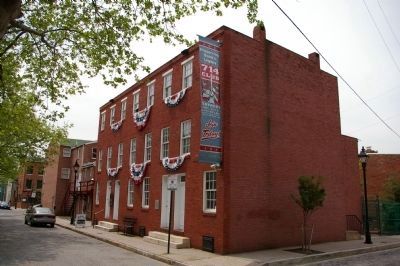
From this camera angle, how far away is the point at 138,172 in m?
24.0

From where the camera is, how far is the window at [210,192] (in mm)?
17297

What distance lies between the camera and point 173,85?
21797 mm

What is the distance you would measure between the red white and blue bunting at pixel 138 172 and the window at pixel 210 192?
253 inches

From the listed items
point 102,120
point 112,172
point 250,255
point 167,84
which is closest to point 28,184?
point 102,120

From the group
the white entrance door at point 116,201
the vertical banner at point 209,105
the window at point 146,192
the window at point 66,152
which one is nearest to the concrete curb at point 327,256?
the vertical banner at point 209,105

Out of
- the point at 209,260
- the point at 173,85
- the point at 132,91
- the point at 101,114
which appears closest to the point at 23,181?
the point at 101,114

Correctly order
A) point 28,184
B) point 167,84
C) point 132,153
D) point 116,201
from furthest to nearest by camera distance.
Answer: point 28,184 → point 116,201 → point 132,153 → point 167,84

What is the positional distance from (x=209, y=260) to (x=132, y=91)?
1557cm

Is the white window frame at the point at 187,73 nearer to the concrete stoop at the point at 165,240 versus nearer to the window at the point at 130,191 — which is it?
the concrete stoop at the point at 165,240

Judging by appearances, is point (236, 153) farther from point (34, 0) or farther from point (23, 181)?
point (23, 181)

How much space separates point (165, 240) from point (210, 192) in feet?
11.2

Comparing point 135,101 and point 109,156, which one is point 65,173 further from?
point 135,101

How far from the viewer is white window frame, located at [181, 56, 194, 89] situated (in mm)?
20259

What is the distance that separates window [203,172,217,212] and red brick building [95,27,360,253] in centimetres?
4
